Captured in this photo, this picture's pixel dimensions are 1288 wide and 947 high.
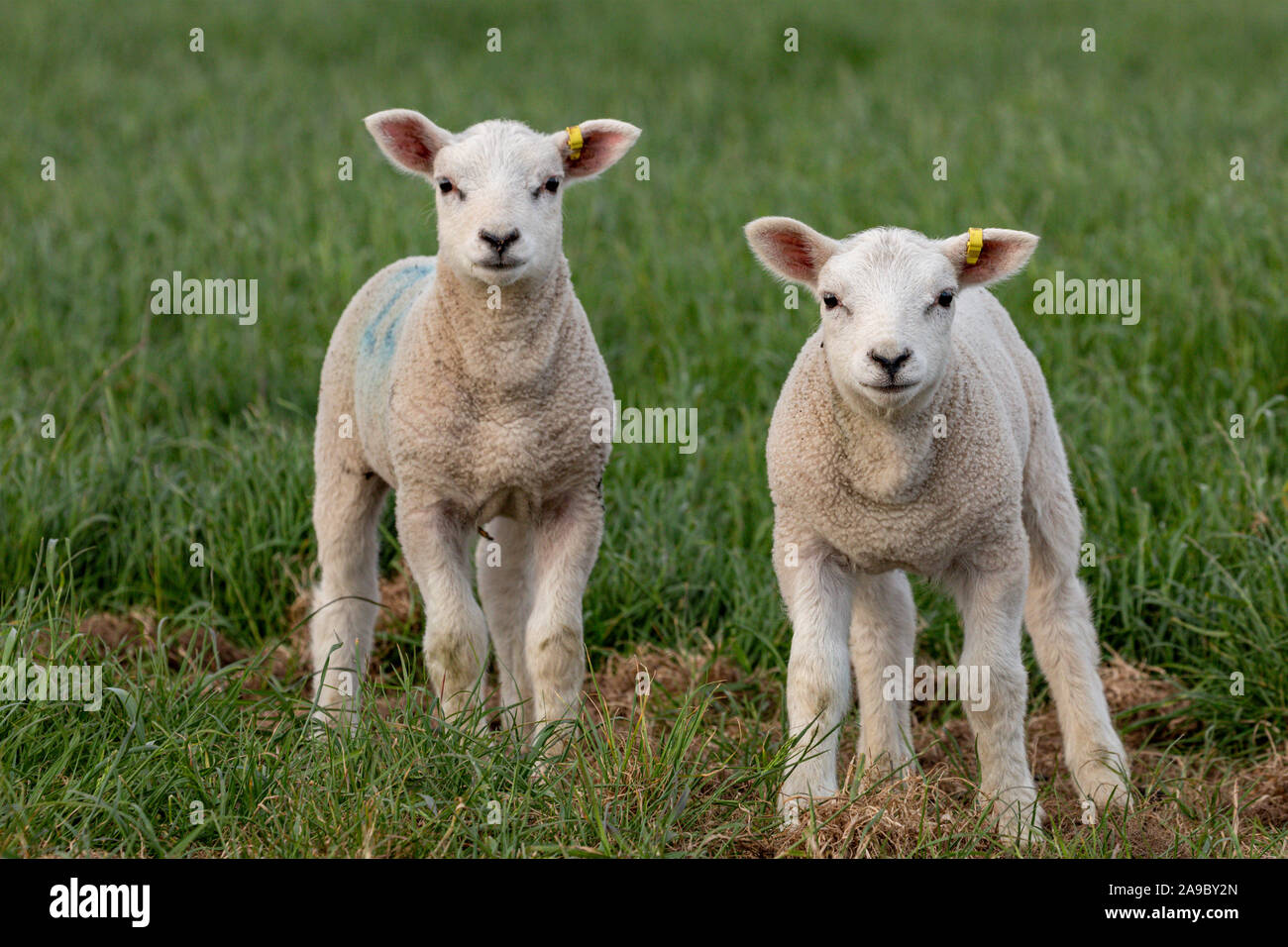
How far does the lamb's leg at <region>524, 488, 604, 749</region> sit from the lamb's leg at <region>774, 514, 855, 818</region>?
605mm

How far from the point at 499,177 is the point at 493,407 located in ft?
2.19

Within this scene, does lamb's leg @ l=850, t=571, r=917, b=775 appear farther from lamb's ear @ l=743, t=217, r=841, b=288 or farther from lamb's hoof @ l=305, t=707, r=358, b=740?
lamb's hoof @ l=305, t=707, r=358, b=740

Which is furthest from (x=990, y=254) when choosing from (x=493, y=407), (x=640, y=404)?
(x=640, y=404)

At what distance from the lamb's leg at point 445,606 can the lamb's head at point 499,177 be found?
74 centimetres

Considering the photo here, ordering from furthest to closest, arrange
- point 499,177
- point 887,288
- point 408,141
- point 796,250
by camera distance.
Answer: point 408,141 → point 796,250 → point 499,177 → point 887,288

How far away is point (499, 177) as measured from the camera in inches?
179

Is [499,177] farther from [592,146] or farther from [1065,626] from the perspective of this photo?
[1065,626]

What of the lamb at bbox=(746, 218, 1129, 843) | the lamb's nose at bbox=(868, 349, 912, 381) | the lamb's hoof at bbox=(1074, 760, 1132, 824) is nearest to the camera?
the lamb's nose at bbox=(868, 349, 912, 381)

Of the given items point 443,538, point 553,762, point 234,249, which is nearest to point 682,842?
point 553,762

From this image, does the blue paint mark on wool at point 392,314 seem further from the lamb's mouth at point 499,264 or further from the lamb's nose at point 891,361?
the lamb's nose at point 891,361

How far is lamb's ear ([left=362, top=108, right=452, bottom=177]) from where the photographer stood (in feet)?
15.7

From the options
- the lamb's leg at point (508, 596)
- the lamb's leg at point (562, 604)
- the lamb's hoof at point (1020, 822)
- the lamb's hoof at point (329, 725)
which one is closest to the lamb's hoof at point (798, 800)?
the lamb's hoof at point (1020, 822)

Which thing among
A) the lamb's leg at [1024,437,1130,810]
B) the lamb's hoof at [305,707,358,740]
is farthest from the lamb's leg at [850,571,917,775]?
the lamb's hoof at [305,707,358,740]

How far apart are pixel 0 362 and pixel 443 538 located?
3.88m
